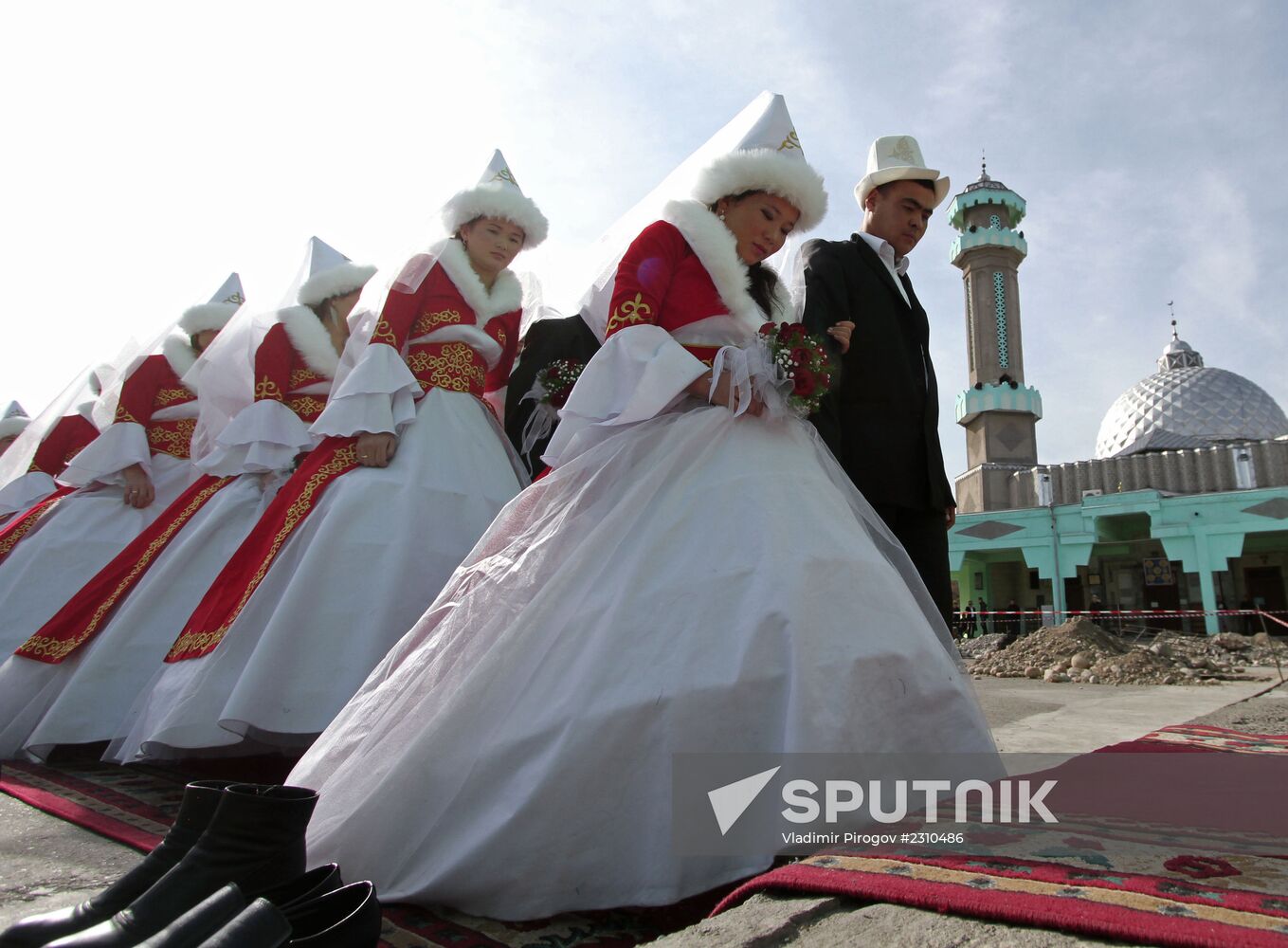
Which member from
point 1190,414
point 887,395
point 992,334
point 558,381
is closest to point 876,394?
point 887,395

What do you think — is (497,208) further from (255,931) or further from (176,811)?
(255,931)

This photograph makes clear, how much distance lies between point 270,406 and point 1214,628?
2068cm

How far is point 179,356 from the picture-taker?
4.32 m

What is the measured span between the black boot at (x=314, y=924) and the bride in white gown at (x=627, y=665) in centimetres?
27

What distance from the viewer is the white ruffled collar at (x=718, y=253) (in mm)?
2318

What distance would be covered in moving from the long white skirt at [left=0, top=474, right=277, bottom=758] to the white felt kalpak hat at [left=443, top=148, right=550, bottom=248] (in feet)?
4.88

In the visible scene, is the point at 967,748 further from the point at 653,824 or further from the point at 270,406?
the point at 270,406

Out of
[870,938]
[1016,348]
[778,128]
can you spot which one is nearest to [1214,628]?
[1016,348]

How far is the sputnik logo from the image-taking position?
1420 millimetres

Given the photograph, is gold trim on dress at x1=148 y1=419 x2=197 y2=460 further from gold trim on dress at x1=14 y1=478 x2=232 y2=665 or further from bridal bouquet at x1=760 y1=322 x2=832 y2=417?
bridal bouquet at x1=760 y1=322 x2=832 y2=417

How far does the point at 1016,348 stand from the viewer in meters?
31.8

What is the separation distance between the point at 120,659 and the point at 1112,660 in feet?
27.8

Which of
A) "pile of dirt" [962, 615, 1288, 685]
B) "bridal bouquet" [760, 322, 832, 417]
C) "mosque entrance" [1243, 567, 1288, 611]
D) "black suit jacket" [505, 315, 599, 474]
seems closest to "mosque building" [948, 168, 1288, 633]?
"mosque entrance" [1243, 567, 1288, 611]

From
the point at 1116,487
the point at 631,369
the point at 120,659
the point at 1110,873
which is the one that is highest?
the point at 1116,487
